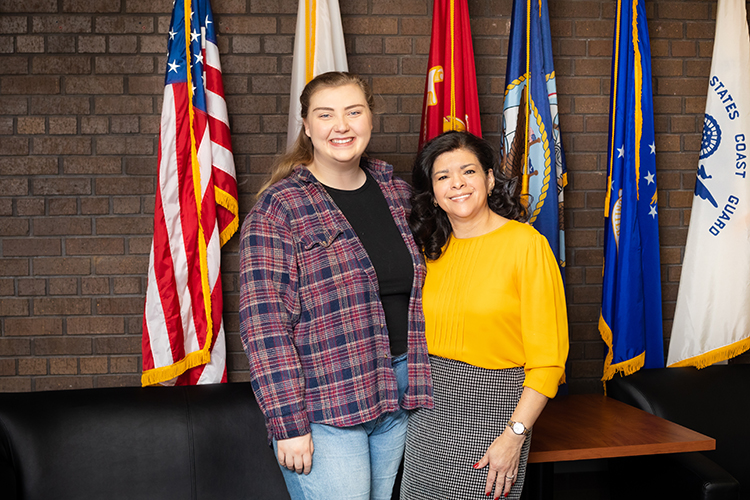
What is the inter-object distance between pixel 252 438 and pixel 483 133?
1.68 metres

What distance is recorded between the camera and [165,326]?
2.31m

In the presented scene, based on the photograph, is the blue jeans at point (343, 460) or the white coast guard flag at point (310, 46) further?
the white coast guard flag at point (310, 46)

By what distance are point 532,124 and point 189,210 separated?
150cm

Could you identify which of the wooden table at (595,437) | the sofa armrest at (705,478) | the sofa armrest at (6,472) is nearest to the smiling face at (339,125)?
the wooden table at (595,437)

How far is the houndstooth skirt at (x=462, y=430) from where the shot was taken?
4.87 feet

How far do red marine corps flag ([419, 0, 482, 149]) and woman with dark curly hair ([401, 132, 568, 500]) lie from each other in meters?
0.75

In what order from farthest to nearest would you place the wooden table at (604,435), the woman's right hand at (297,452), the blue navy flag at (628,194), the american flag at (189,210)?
1. the blue navy flag at (628,194)
2. the american flag at (189,210)
3. the wooden table at (604,435)
4. the woman's right hand at (297,452)

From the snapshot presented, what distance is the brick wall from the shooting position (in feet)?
8.11

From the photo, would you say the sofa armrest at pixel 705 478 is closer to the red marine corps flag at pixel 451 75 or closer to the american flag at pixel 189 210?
the red marine corps flag at pixel 451 75

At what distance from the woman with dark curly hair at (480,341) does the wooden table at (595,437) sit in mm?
384

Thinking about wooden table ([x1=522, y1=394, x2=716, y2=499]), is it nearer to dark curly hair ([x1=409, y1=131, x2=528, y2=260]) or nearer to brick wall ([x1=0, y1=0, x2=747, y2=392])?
dark curly hair ([x1=409, y1=131, x2=528, y2=260])

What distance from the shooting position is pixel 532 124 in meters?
2.43

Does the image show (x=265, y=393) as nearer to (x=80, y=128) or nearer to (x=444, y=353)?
(x=444, y=353)

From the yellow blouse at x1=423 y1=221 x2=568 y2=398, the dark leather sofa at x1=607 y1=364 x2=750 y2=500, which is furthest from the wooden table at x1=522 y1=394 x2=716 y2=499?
the yellow blouse at x1=423 y1=221 x2=568 y2=398
